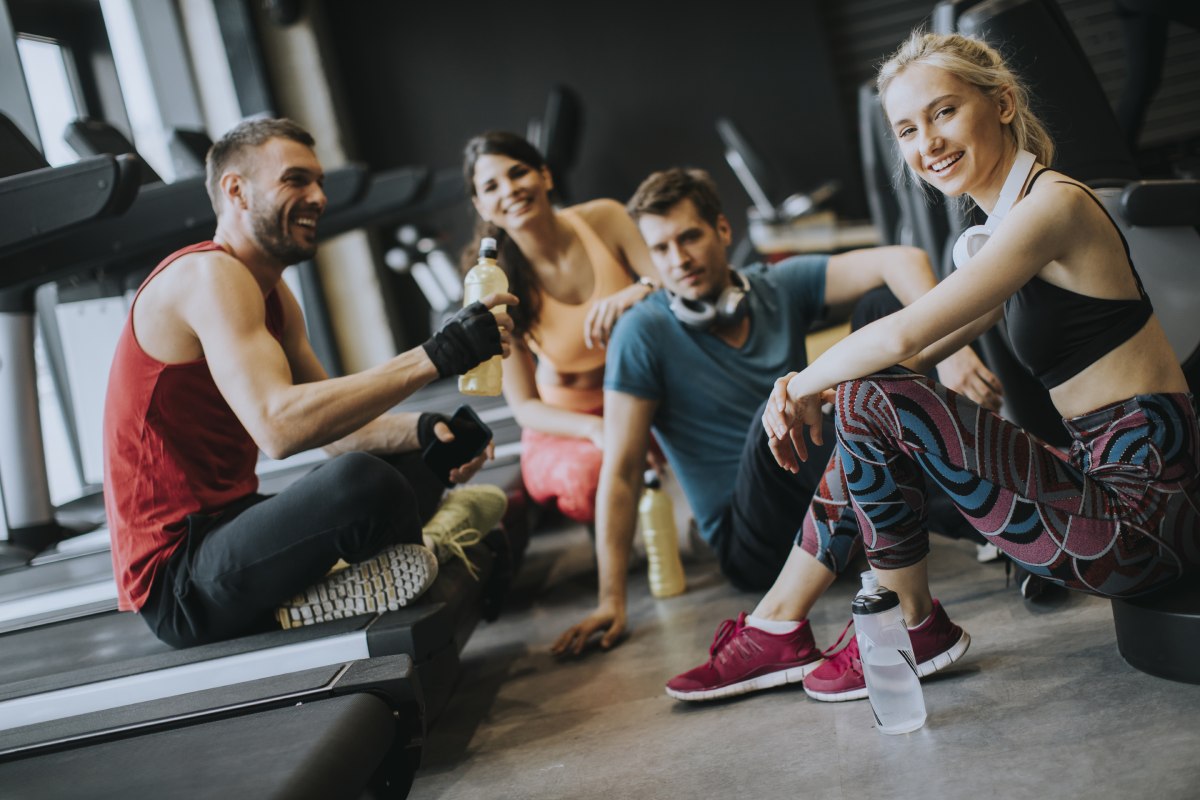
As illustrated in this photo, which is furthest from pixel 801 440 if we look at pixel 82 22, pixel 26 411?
pixel 82 22

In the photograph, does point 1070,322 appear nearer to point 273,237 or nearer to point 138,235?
point 273,237

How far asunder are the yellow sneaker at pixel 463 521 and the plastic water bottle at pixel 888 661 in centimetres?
92

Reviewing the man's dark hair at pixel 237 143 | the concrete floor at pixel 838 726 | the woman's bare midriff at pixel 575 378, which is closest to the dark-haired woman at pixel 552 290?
the woman's bare midriff at pixel 575 378

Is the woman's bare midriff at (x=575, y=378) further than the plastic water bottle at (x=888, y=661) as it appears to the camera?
Yes

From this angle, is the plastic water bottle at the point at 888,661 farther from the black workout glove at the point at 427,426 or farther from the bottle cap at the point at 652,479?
the bottle cap at the point at 652,479

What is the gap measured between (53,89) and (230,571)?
12.4ft

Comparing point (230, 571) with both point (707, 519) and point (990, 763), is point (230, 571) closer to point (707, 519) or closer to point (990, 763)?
point (707, 519)

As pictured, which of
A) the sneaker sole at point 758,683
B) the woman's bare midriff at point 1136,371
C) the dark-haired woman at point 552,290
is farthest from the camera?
the dark-haired woman at point 552,290

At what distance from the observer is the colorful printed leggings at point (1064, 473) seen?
154 cm

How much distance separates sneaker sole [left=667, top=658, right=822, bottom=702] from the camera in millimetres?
1945

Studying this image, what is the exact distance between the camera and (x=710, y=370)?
2.49 meters

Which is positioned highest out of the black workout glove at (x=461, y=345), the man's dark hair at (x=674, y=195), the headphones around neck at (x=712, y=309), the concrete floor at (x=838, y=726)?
the man's dark hair at (x=674, y=195)

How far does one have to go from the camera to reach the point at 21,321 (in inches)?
123

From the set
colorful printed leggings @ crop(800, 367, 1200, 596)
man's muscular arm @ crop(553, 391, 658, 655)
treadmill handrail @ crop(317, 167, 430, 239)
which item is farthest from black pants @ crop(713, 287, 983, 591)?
treadmill handrail @ crop(317, 167, 430, 239)
